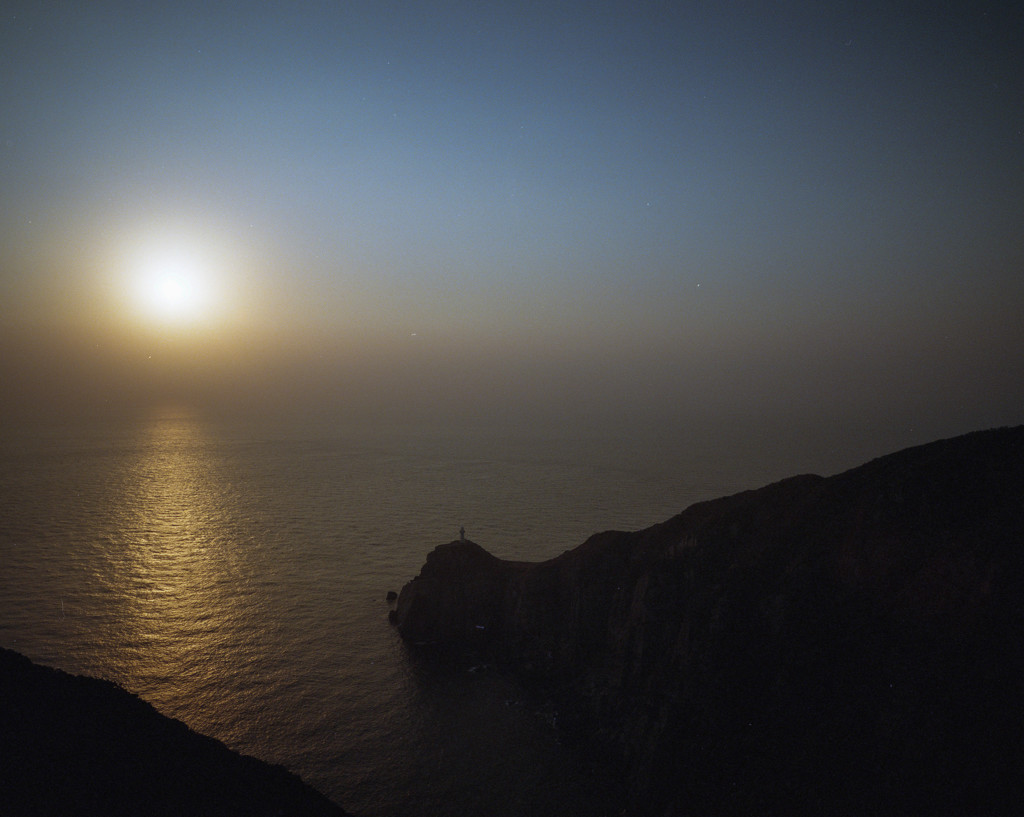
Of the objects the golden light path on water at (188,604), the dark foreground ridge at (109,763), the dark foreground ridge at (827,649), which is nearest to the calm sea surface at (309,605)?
the golden light path on water at (188,604)

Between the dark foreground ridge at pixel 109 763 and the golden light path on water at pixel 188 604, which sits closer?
the dark foreground ridge at pixel 109 763

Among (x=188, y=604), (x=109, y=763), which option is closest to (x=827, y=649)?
(x=109, y=763)

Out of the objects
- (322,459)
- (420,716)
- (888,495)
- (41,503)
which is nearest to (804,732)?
(888,495)

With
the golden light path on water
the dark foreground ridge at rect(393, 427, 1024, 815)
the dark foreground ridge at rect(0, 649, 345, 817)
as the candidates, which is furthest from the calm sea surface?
the dark foreground ridge at rect(0, 649, 345, 817)

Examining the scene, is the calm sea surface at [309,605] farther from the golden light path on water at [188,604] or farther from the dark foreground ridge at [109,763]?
the dark foreground ridge at [109,763]

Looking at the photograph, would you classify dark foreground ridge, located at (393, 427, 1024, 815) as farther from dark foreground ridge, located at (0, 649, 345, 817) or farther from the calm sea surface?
dark foreground ridge, located at (0, 649, 345, 817)

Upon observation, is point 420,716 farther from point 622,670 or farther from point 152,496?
point 152,496
